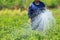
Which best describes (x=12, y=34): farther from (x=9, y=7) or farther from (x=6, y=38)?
(x=9, y=7)

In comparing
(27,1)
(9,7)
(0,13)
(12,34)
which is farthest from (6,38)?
(27,1)

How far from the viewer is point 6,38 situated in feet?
26.6

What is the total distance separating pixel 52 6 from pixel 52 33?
15.6m

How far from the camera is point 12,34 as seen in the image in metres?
8.34

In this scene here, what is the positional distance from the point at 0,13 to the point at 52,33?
7966mm

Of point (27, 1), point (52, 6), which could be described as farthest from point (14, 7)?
point (52, 6)

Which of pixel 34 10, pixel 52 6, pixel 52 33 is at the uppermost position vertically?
pixel 34 10

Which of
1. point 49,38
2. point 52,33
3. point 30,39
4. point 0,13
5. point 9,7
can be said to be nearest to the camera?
point 30,39

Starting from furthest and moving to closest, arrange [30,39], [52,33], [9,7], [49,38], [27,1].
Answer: [27,1] → [9,7] → [52,33] → [49,38] → [30,39]

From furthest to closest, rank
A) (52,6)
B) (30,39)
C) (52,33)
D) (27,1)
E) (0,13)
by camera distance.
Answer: (52,6) < (27,1) < (0,13) < (52,33) < (30,39)

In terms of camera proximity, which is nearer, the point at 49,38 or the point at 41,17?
the point at 49,38

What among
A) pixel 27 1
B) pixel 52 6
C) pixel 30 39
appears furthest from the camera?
pixel 52 6

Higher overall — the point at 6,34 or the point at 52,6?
the point at 6,34

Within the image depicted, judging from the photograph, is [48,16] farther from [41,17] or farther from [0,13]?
[0,13]
